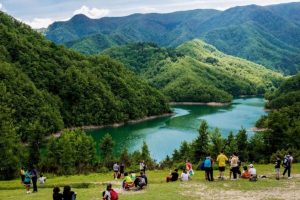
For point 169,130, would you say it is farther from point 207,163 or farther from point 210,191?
point 210,191

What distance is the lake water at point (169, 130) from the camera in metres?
117

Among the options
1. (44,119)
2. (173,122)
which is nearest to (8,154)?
(44,119)

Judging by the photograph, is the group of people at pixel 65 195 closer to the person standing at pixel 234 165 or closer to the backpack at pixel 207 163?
the backpack at pixel 207 163

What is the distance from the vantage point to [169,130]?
148 metres

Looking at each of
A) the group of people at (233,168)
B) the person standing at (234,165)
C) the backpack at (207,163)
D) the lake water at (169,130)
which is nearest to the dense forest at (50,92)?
the lake water at (169,130)

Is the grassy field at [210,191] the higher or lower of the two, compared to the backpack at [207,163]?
lower

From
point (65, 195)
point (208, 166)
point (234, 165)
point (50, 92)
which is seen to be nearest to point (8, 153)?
point (208, 166)

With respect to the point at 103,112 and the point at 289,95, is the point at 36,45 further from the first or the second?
the point at 289,95

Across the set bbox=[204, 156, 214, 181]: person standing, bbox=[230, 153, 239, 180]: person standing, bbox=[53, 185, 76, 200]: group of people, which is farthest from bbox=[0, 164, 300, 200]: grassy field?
bbox=[53, 185, 76, 200]: group of people

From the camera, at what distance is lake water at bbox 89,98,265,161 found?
117 meters

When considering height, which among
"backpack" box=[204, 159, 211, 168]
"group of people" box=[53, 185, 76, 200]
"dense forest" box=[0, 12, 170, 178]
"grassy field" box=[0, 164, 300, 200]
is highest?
"dense forest" box=[0, 12, 170, 178]

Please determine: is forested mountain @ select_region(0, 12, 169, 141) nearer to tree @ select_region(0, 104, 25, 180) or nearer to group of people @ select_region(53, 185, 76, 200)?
tree @ select_region(0, 104, 25, 180)

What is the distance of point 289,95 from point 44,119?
10239cm

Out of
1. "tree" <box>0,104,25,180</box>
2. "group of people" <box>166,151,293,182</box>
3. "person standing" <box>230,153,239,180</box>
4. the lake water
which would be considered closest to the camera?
"group of people" <box>166,151,293,182</box>
